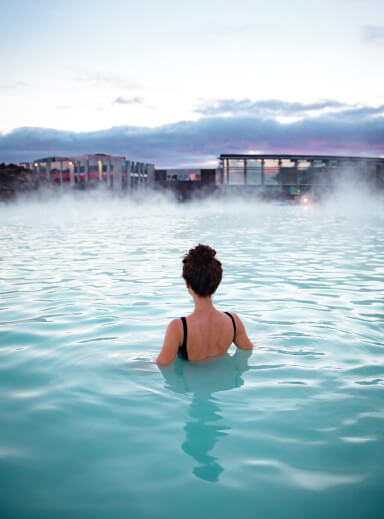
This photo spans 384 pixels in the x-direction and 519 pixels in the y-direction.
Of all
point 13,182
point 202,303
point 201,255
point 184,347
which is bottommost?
point 184,347

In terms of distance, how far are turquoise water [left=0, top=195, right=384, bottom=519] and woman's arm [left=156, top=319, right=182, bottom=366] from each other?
160 millimetres

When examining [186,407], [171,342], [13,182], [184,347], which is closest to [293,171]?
[13,182]

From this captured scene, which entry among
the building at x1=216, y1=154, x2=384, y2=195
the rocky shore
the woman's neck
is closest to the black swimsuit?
the woman's neck

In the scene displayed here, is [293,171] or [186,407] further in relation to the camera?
[293,171]

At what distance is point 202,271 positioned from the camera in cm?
320

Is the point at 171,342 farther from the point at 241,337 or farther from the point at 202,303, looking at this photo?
the point at 241,337

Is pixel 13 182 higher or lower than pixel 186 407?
higher

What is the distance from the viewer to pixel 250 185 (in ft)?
148

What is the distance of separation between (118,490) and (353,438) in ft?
4.85

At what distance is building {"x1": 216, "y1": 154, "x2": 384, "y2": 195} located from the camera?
44781 mm

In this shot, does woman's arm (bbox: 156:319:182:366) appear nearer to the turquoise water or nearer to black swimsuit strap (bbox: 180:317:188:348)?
black swimsuit strap (bbox: 180:317:188:348)

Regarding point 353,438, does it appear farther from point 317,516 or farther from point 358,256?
point 358,256

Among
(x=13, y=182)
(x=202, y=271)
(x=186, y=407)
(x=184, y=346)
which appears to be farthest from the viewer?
A: (x=13, y=182)

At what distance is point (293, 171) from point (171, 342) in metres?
46.0
